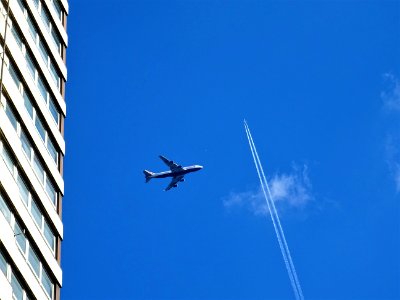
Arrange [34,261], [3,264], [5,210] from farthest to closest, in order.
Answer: [34,261]
[5,210]
[3,264]

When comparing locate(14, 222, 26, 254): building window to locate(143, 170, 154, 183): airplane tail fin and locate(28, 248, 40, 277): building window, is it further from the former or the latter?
locate(143, 170, 154, 183): airplane tail fin

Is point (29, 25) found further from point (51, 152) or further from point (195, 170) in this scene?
point (195, 170)

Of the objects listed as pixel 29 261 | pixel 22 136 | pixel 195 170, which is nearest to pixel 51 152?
pixel 22 136

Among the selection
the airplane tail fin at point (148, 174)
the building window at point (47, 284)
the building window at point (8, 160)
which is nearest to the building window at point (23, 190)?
A: the building window at point (8, 160)

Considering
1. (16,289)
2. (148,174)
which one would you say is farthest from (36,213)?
(148,174)

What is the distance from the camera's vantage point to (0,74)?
4503 centimetres

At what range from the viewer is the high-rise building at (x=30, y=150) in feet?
148

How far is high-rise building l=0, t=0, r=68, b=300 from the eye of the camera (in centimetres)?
4506

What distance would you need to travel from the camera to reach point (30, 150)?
49.7 meters

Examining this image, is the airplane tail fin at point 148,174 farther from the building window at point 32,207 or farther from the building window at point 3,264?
the building window at point 3,264

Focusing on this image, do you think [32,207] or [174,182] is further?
[174,182]

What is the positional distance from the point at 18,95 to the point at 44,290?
844 cm

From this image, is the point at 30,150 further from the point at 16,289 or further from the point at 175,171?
the point at 175,171

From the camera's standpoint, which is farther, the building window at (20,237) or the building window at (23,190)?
the building window at (23,190)
